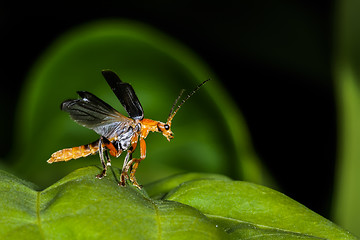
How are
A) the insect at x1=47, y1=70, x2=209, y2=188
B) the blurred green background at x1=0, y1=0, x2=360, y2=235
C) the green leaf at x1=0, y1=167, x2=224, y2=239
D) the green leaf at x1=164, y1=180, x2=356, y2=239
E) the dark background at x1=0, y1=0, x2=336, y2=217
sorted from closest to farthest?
the green leaf at x1=0, y1=167, x2=224, y2=239 → the green leaf at x1=164, y1=180, x2=356, y2=239 → the insect at x1=47, y1=70, x2=209, y2=188 → the blurred green background at x1=0, y1=0, x2=360, y2=235 → the dark background at x1=0, y1=0, x2=336, y2=217

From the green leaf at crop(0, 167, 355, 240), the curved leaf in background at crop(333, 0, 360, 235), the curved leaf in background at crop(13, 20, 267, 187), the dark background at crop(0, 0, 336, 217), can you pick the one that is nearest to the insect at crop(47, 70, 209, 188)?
the green leaf at crop(0, 167, 355, 240)

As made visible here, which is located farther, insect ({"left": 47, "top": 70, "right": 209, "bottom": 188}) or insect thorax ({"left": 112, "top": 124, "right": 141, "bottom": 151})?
insect thorax ({"left": 112, "top": 124, "right": 141, "bottom": 151})

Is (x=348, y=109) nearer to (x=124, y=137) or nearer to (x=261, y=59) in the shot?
Answer: (x=261, y=59)

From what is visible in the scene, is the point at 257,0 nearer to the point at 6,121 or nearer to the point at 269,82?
the point at 269,82

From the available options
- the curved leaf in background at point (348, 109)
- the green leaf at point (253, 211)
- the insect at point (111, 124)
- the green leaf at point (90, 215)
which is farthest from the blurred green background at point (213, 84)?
the green leaf at point (90, 215)

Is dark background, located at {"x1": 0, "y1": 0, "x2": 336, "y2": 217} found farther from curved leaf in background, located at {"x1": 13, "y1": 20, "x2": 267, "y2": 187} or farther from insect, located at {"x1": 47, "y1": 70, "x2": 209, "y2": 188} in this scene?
insect, located at {"x1": 47, "y1": 70, "x2": 209, "y2": 188}

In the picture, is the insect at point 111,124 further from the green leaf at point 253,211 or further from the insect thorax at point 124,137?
the green leaf at point 253,211
